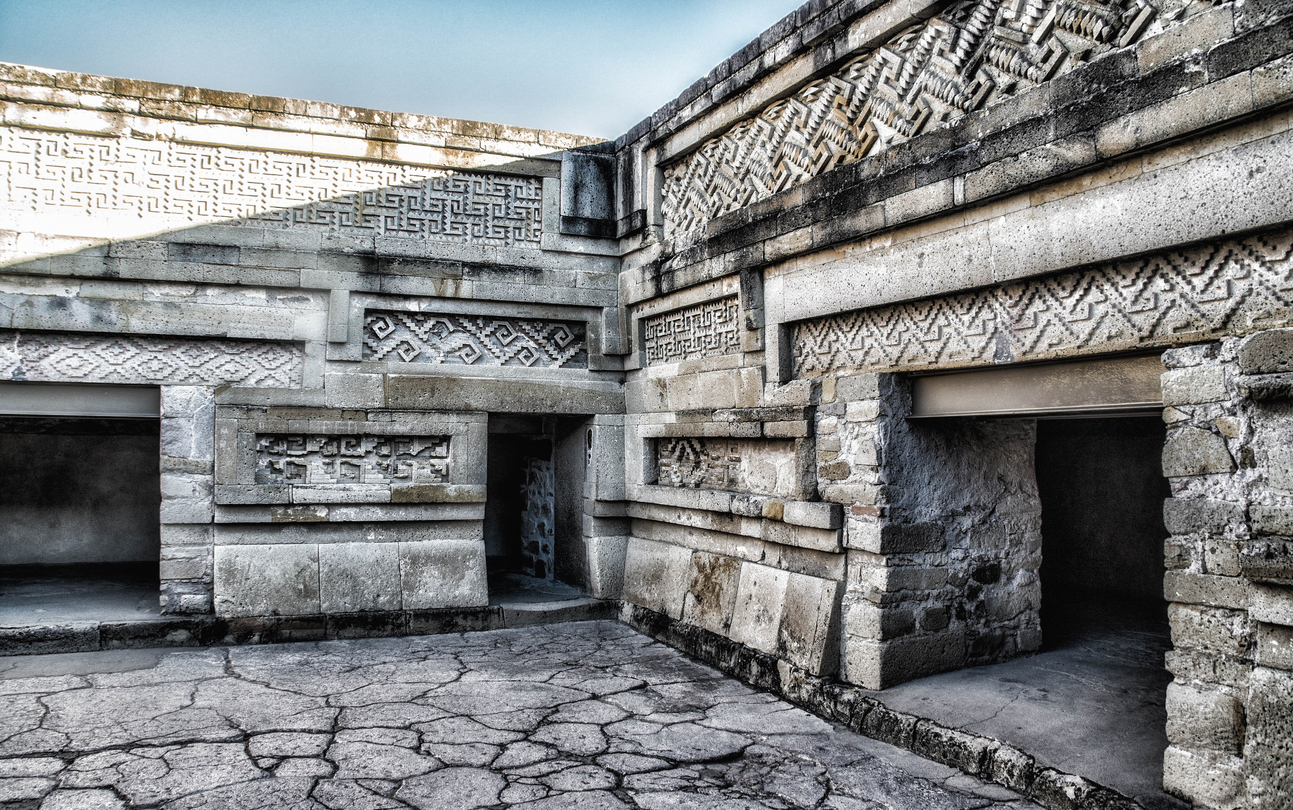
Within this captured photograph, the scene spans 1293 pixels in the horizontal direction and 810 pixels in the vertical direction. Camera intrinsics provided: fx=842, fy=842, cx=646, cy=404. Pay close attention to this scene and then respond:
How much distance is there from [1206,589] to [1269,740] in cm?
41

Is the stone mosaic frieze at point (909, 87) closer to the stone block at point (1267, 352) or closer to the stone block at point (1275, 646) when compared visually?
the stone block at point (1267, 352)

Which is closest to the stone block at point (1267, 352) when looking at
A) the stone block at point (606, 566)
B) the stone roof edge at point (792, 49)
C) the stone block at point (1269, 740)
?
the stone block at point (1269, 740)

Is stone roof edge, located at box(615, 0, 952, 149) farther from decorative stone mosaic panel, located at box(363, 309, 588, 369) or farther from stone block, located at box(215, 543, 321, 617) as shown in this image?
stone block, located at box(215, 543, 321, 617)

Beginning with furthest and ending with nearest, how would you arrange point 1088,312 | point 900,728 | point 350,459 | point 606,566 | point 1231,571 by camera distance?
1. point 606,566
2. point 350,459
3. point 900,728
4. point 1088,312
5. point 1231,571

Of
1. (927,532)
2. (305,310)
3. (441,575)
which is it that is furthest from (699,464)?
(305,310)

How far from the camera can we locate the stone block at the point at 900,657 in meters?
3.61

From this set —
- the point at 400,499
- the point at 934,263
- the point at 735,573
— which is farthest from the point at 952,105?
the point at 400,499

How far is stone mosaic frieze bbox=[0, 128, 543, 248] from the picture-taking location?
4.83 m

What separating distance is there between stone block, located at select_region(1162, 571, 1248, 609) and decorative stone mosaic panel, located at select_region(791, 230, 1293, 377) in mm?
719

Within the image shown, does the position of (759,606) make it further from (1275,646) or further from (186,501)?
(186,501)

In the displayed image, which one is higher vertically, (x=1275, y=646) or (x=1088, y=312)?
(x=1088, y=312)

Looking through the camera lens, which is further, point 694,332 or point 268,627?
point 694,332

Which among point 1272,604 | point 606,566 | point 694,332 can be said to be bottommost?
point 606,566

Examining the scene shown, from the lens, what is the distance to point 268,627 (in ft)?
16.0
